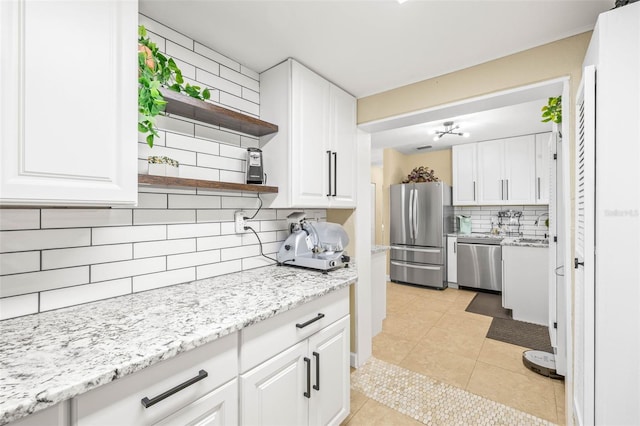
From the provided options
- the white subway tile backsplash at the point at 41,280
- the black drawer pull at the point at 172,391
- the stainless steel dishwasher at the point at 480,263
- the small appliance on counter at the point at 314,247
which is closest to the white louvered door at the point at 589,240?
the small appliance on counter at the point at 314,247

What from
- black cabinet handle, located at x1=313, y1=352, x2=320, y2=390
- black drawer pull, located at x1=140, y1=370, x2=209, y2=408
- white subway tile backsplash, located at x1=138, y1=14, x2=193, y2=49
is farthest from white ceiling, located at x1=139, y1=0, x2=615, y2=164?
black cabinet handle, located at x1=313, y1=352, x2=320, y2=390

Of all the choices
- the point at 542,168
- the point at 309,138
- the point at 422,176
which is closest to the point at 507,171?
the point at 542,168

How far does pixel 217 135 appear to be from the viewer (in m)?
1.77

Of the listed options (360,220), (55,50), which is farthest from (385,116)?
(55,50)

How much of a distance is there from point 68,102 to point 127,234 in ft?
2.14

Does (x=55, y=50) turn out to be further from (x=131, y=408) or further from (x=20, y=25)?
(x=131, y=408)

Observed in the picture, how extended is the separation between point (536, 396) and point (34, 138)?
308 centimetres

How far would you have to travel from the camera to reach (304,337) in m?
1.42

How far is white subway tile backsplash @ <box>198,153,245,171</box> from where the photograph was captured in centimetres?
169

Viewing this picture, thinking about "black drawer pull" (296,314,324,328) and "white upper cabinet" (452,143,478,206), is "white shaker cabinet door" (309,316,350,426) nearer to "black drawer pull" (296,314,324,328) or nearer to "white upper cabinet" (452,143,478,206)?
"black drawer pull" (296,314,324,328)

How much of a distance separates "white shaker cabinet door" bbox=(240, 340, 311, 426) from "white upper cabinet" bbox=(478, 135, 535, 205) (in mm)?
4375

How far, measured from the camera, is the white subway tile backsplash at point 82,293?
3.84ft

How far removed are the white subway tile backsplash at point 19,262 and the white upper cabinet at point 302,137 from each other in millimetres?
1160

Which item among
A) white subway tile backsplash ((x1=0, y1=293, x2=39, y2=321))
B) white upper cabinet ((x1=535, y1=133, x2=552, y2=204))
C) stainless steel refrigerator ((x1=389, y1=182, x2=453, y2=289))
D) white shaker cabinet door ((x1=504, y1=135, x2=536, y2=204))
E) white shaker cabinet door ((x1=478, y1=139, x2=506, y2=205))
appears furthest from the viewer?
stainless steel refrigerator ((x1=389, y1=182, x2=453, y2=289))
